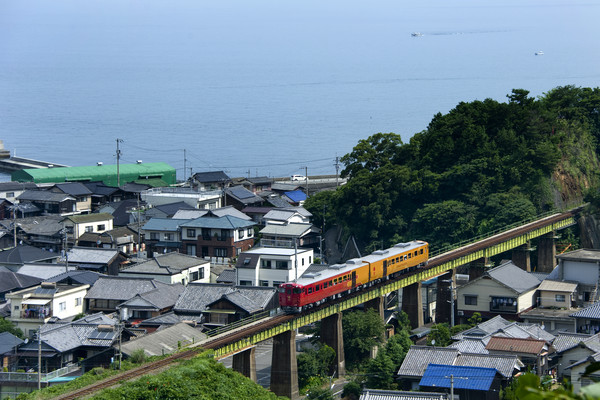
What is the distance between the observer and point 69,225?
47094 mm

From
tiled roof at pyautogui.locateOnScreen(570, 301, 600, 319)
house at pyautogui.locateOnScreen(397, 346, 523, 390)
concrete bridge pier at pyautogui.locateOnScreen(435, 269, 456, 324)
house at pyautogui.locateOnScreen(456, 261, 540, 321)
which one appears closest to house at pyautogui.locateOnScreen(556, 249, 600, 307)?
house at pyautogui.locateOnScreen(456, 261, 540, 321)

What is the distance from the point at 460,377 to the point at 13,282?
20019mm

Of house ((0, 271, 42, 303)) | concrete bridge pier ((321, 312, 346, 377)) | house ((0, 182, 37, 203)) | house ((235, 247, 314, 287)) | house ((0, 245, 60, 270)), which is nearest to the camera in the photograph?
concrete bridge pier ((321, 312, 346, 377))

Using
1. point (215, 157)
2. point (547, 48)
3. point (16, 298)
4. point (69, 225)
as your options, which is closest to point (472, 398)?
point (16, 298)

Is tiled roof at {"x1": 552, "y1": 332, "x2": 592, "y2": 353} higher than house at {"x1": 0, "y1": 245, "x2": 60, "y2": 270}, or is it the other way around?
house at {"x1": 0, "y1": 245, "x2": 60, "y2": 270}

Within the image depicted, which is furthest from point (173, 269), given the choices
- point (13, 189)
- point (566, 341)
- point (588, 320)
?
point (13, 189)

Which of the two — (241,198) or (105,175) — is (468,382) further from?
(105,175)

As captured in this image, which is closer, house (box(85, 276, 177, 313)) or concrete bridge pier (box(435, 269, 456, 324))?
house (box(85, 276, 177, 313))

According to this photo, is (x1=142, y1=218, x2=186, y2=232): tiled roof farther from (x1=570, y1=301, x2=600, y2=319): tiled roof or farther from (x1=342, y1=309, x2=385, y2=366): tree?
(x1=570, y1=301, x2=600, y2=319): tiled roof

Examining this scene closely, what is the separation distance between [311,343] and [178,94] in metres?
107

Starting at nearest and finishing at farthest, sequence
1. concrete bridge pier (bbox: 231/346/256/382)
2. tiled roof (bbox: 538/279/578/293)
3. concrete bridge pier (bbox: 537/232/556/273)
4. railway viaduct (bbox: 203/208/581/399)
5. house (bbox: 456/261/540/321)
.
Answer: concrete bridge pier (bbox: 231/346/256/382)
railway viaduct (bbox: 203/208/581/399)
house (bbox: 456/261/540/321)
tiled roof (bbox: 538/279/578/293)
concrete bridge pier (bbox: 537/232/556/273)

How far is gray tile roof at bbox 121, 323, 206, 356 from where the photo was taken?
25.9 metres

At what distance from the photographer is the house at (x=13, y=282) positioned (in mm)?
35156

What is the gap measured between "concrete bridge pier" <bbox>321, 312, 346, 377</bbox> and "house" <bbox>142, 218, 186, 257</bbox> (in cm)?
1547
